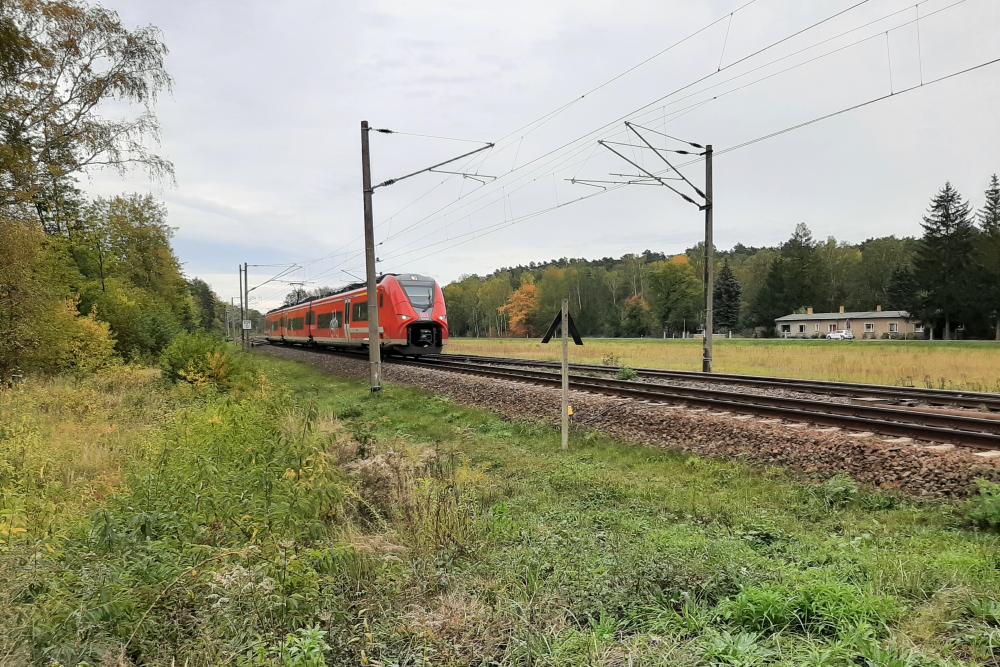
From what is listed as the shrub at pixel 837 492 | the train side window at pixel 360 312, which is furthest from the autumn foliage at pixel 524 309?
the shrub at pixel 837 492

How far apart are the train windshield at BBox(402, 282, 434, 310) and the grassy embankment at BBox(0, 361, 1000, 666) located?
16344 mm

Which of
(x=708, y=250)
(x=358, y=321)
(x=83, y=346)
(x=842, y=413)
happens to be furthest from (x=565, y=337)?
(x=358, y=321)

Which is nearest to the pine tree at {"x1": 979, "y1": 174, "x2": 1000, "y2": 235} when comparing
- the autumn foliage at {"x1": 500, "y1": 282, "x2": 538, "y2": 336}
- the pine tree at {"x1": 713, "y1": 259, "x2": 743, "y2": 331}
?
the pine tree at {"x1": 713, "y1": 259, "x2": 743, "y2": 331}

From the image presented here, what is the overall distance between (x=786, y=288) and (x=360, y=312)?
7448 centimetres

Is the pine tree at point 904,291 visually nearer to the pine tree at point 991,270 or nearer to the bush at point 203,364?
the pine tree at point 991,270

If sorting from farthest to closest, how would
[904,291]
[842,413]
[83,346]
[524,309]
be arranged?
1. [524,309]
2. [904,291]
3. [83,346]
4. [842,413]

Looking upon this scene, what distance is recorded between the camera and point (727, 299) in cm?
8688

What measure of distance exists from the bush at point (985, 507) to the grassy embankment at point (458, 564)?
151mm

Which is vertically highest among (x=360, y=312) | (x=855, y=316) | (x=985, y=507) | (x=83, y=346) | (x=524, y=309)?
(x=524, y=309)

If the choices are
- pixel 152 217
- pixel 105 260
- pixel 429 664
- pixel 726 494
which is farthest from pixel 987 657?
pixel 152 217

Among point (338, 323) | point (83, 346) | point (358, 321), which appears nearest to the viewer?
point (83, 346)

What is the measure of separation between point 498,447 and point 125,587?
265 inches

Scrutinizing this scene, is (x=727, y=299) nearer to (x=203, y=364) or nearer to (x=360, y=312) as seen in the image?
(x=360, y=312)

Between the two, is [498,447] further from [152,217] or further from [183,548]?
[152,217]
